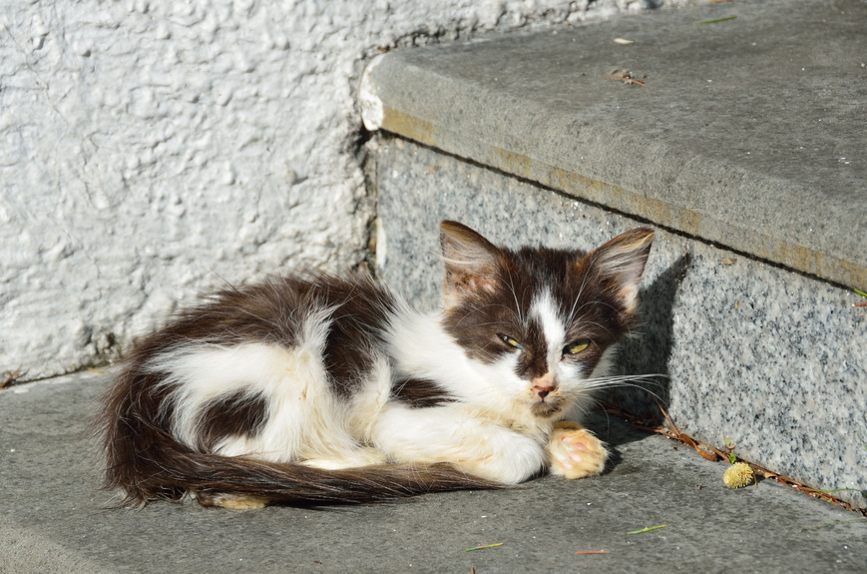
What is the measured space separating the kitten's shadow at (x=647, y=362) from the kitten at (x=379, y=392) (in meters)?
0.13

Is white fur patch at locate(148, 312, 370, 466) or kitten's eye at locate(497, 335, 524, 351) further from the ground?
kitten's eye at locate(497, 335, 524, 351)

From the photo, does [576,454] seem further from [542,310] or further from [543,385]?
[542,310]

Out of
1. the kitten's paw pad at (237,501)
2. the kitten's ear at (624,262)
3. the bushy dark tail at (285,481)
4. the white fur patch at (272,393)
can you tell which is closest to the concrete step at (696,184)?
the kitten's ear at (624,262)

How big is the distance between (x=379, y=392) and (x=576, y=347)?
552 mm

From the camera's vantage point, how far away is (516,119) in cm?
271

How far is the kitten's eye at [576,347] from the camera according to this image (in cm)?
236

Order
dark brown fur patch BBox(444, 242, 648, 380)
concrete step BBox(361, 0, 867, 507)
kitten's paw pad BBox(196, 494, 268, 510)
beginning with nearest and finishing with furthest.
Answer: concrete step BBox(361, 0, 867, 507) < kitten's paw pad BBox(196, 494, 268, 510) < dark brown fur patch BBox(444, 242, 648, 380)

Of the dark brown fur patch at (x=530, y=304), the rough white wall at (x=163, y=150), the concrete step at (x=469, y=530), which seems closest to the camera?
the concrete step at (x=469, y=530)

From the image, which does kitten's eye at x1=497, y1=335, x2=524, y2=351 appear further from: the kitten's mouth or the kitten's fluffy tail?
the kitten's fluffy tail

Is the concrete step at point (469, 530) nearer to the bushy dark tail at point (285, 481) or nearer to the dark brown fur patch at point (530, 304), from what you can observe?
the bushy dark tail at point (285, 481)

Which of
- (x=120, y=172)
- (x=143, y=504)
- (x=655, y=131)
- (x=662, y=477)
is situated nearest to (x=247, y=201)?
(x=120, y=172)

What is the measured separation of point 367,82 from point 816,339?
1776 millimetres

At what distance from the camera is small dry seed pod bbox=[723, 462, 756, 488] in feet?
7.38

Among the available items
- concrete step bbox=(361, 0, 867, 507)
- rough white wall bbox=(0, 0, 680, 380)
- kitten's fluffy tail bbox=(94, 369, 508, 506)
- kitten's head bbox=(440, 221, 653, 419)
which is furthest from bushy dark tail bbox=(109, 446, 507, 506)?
rough white wall bbox=(0, 0, 680, 380)
